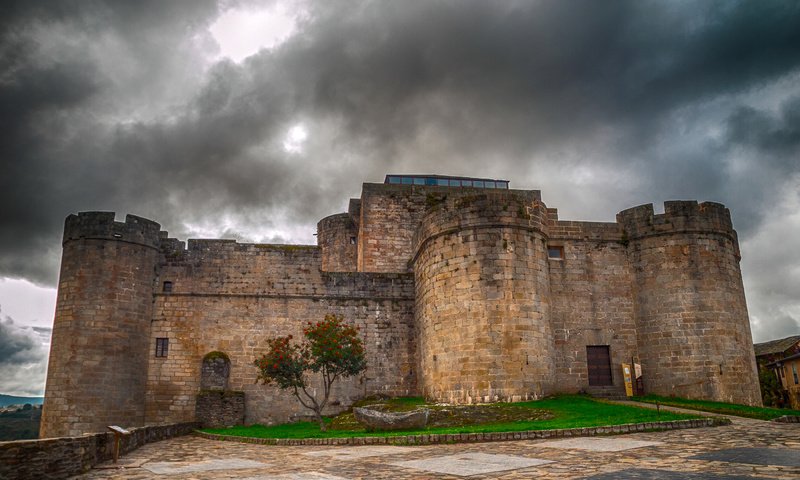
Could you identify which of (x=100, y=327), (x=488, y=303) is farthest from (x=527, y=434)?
(x=100, y=327)

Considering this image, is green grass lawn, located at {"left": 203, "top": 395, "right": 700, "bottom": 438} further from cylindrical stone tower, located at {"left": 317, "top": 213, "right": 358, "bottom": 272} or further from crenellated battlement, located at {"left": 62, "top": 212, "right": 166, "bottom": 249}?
cylindrical stone tower, located at {"left": 317, "top": 213, "right": 358, "bottom": 272}

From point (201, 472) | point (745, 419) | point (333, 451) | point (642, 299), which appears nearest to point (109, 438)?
point (201, 472)

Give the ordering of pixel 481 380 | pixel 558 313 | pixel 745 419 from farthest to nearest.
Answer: pixel 558 313
pixel 481 380
pixel 745 419

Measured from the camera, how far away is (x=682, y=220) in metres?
22.0

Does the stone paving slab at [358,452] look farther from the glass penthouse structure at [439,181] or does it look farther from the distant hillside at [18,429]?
the distant hillside at [18,429]

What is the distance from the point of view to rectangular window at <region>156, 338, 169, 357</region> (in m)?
23.7

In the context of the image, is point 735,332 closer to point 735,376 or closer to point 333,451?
point 735,376

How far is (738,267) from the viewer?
2270cm

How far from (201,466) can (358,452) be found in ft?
10.0

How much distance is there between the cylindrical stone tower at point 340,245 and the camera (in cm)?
3256

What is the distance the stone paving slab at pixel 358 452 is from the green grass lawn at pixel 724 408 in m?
9.04

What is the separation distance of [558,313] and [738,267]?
744 centimetres

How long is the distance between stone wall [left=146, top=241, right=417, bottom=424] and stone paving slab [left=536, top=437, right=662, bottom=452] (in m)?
13.1

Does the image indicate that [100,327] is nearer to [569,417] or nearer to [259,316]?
[259,316]
